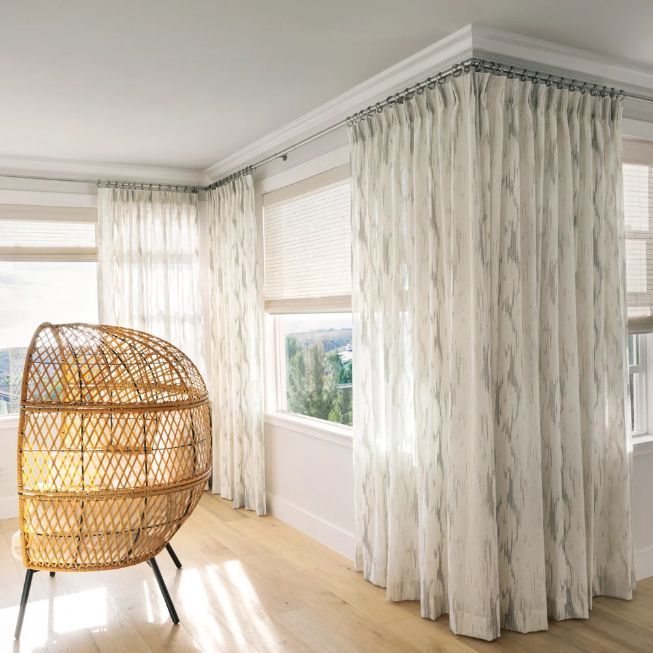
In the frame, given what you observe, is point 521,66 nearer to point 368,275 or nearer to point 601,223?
point 601,223

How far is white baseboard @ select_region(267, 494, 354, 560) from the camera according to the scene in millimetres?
4035

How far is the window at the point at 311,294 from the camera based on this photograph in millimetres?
4156

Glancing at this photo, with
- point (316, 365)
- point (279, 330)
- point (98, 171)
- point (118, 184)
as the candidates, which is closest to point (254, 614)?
point (316, 365)

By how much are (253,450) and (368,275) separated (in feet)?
6.21

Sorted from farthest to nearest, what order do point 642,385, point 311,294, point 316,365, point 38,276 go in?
point 38,276, point 316,365, point 311,294, point 642,385

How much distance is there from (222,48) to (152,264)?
100 inches

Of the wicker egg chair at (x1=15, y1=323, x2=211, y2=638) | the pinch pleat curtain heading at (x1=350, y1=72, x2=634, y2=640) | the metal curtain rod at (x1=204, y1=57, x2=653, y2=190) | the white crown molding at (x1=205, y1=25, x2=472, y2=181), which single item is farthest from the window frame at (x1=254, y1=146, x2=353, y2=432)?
the wicker egg chair at (x1=15, y1=323, x2=211, y2=638)

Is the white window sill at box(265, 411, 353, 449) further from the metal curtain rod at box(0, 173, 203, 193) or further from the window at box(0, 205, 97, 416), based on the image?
the metal curtain rod at box(0, 173, 203, 193)

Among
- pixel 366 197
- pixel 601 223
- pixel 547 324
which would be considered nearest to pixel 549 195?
pixel 601 223

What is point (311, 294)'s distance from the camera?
4.42 metres

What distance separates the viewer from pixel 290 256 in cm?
462

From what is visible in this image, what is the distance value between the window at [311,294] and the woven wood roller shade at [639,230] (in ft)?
4.84

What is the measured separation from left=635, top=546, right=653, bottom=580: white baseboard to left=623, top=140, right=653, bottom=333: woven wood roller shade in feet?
3.66

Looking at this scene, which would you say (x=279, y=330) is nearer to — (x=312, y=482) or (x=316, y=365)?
(x=316, y=365)
